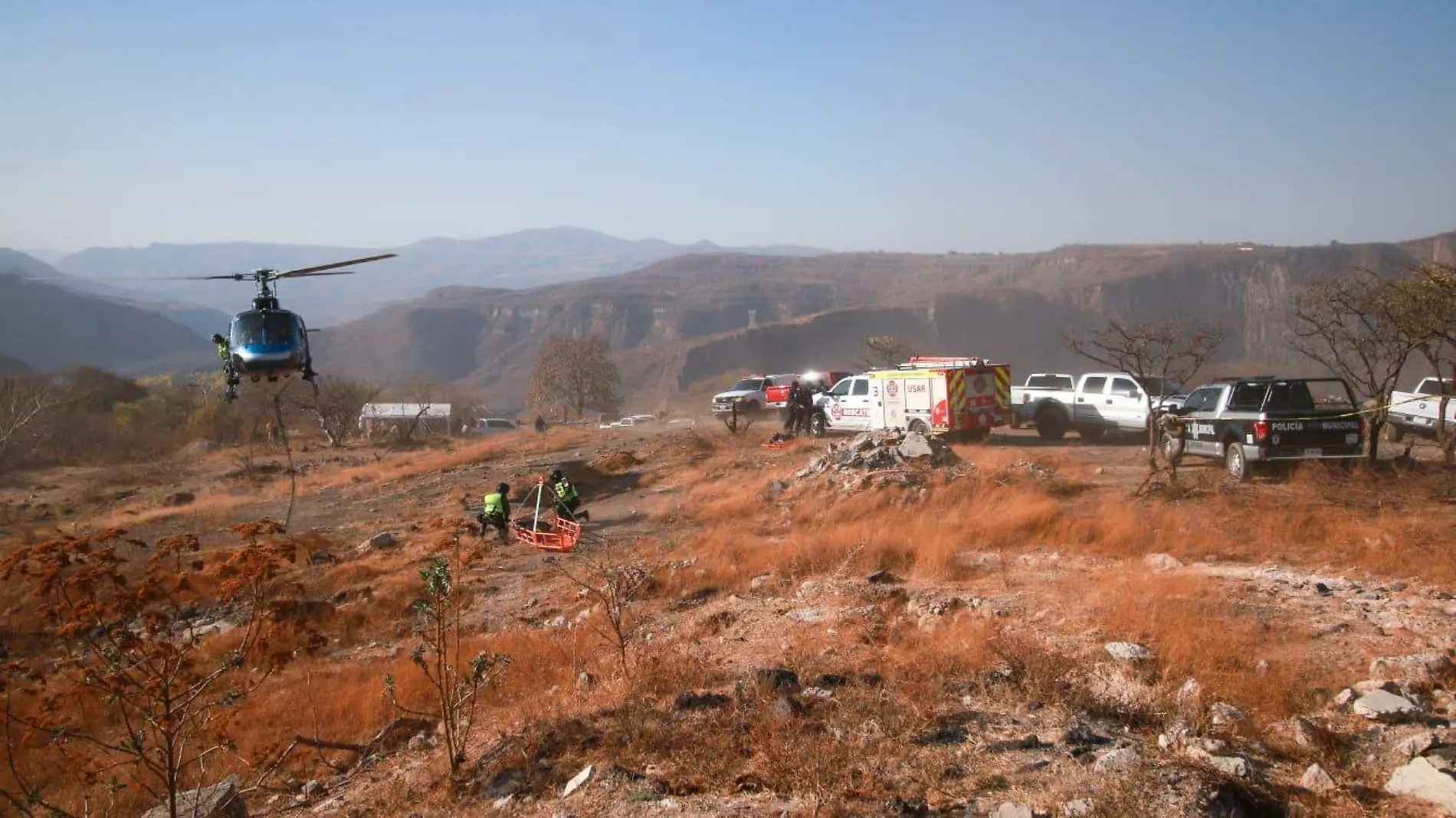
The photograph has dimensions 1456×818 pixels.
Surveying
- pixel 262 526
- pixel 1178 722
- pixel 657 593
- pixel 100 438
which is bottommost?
pixel 100 438

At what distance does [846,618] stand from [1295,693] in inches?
152

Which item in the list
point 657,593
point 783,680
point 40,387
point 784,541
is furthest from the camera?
point 40,387

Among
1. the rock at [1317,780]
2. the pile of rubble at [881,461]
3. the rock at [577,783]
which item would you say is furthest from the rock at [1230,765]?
the pile of rubble at [881,461]

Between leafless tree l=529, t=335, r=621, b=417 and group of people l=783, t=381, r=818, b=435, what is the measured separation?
37.8 m

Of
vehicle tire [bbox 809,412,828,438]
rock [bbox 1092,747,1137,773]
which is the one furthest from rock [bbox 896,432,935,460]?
rock [bbox 1092,747,1137,773]

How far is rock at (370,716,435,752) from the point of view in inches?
290

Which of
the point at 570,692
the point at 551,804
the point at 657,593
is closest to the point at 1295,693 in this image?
the point at 551,804

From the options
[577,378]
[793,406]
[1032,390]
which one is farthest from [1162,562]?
[577,378]

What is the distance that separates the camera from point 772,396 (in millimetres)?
33062

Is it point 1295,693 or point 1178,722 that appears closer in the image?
point 1178,722

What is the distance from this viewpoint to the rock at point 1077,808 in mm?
4293

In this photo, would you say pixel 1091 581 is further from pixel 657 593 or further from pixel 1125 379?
pixel 1125 379

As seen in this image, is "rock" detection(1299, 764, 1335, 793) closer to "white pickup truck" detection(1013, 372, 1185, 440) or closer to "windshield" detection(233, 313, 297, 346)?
"windshield" detection(233, 313, 297, 346)

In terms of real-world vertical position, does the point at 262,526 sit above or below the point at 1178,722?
above
